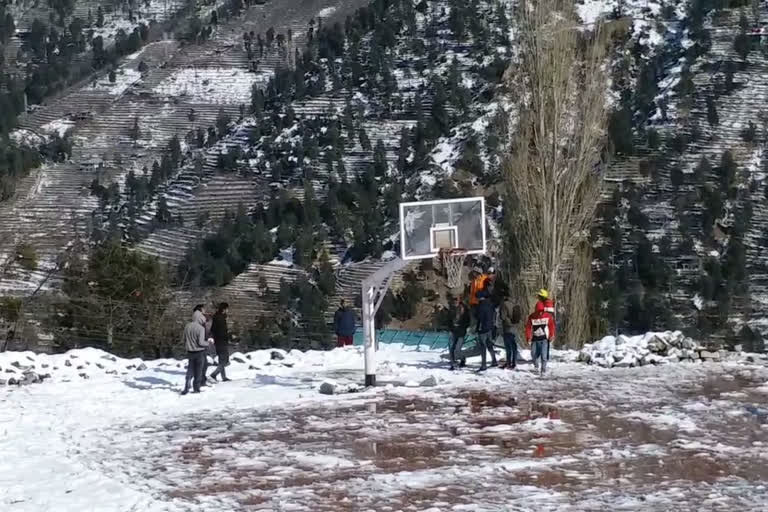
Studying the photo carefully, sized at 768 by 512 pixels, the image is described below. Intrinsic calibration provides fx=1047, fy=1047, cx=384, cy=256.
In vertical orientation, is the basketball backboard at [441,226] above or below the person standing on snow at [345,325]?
above

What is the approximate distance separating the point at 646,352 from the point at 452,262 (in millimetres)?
4119

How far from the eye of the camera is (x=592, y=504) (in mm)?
10141

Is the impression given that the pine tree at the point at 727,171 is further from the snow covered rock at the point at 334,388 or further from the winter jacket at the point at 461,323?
the snow covered rock at the point at 334,388

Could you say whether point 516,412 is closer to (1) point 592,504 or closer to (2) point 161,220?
(1) point 592,504

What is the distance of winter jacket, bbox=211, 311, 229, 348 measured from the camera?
19.0 meters

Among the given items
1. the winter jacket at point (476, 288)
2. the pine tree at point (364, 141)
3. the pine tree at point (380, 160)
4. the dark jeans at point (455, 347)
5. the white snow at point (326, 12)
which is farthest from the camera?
the white snow at point (326, 12)

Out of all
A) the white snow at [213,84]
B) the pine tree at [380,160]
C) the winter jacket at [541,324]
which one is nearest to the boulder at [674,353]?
the winter jacket at [541,324]

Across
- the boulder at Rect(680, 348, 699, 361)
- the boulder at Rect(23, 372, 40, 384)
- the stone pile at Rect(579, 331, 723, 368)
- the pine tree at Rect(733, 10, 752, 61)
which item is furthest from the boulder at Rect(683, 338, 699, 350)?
the pine tree at Rect(733, 10, 752, 61)

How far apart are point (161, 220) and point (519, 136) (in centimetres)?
4694

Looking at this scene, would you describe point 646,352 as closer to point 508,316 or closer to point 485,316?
point 508,316

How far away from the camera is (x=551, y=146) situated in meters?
25.0

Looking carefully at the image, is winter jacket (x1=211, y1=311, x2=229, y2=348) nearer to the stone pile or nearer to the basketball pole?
the basketball pole

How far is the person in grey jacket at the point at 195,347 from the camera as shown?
17.6m

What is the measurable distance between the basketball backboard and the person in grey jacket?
172 inches
